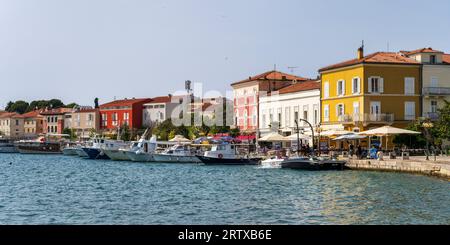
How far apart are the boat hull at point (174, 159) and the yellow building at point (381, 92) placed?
14.5 meters

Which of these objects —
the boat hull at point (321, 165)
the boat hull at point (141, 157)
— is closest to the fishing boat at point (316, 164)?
the boat hull at point (321, 165)

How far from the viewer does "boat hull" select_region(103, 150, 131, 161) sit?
267 feet

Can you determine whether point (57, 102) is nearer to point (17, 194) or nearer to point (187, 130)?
point (187, 130)

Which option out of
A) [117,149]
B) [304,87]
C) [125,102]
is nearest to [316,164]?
[304,87]

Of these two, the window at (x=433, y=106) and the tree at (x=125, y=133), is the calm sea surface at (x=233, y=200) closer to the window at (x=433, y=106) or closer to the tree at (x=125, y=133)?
the window at (x=433, y=106)

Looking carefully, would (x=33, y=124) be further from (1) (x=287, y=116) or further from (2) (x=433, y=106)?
(2) (x=433, y=106)

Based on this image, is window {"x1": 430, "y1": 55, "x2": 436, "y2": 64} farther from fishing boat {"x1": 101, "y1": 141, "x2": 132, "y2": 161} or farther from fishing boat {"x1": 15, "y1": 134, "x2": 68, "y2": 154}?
fishing boat {"x1": 15, "y1": 134, "x2": 68, "y2": 154}

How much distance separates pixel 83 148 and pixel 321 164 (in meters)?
45.1

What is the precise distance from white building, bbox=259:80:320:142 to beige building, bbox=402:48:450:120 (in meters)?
10.8

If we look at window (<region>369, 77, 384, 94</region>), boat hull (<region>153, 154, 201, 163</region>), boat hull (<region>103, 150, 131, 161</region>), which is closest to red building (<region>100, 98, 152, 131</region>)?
boat hull (<region>103, 150, 131, 161</region>)

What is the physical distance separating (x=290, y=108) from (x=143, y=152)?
640 inches

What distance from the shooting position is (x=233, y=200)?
30219mm

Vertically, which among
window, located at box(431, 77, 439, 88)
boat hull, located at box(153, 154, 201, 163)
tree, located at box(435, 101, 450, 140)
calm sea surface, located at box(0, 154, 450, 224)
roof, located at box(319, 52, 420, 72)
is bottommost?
calm sea surface, located at box(0, 154, 450, 224)
